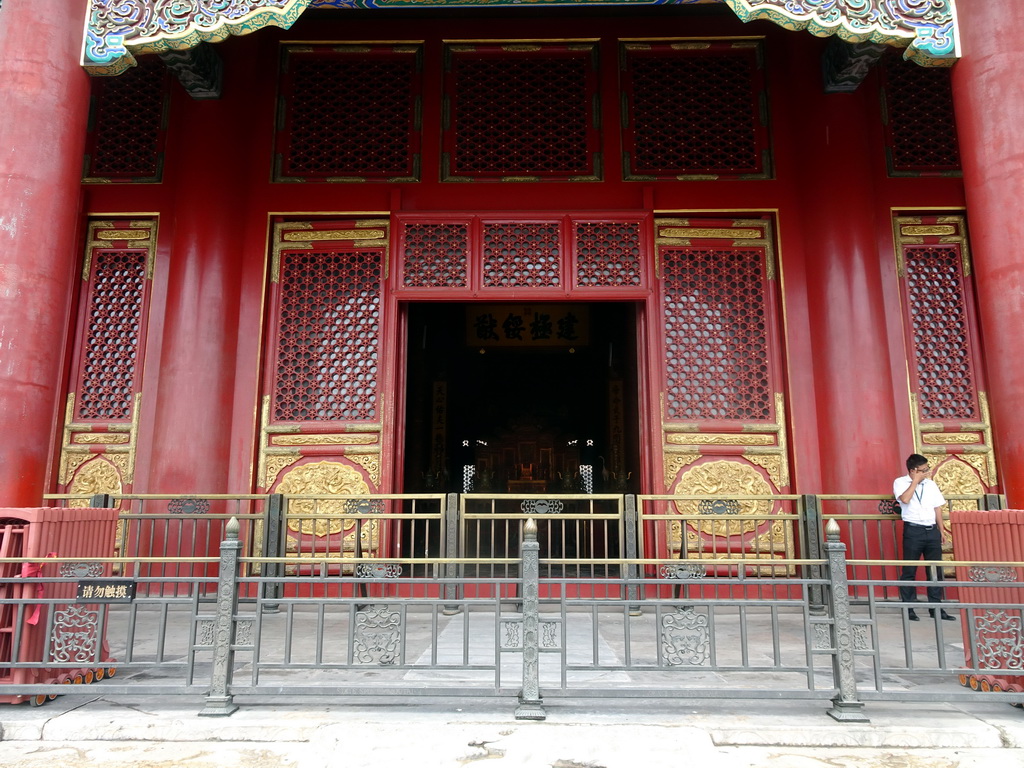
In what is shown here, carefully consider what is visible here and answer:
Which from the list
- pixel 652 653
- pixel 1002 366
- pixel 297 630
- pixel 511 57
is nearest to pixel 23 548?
pixel 297 630

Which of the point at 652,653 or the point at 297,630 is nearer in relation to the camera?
the point at 652,653

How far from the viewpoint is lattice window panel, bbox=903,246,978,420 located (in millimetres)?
6828

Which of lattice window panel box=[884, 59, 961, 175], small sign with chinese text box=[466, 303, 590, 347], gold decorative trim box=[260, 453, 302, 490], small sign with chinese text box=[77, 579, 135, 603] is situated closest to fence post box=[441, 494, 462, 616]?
gold decorative trim box=[260, 453, 302, 490]

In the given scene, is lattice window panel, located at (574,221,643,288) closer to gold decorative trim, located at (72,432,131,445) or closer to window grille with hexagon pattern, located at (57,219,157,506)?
window grille with hexagon pattern, located at (57,219,157,506)

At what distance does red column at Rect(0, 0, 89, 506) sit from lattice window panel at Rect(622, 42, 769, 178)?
193 inches

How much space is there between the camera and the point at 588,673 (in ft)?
13.2

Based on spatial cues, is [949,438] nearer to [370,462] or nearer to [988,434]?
[988,434]

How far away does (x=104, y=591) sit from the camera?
3.70m

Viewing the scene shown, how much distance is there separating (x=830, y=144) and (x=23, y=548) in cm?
733

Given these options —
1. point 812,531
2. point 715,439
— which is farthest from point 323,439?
point 812,531

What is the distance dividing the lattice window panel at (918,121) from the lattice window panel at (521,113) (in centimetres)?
303

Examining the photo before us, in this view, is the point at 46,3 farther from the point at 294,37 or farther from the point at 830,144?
the point at 830,144

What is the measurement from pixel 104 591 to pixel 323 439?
3250 mm

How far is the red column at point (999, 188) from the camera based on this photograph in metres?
4.32
